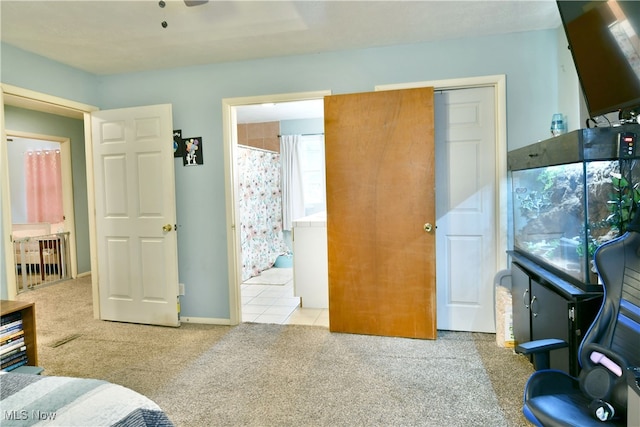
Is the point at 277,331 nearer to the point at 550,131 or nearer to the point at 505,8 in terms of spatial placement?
the point at 550,131

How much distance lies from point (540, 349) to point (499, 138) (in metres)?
1.95

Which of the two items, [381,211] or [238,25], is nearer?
[238,25]

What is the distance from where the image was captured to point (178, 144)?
138 inches

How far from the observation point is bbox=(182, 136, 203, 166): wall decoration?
3469mm

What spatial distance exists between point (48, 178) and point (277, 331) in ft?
17.3

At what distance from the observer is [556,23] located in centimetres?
273

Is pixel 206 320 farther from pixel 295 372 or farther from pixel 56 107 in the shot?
pixel 56 107

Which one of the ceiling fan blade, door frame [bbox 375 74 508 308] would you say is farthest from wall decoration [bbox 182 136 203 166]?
door frame [bbox 375 74 508 308]

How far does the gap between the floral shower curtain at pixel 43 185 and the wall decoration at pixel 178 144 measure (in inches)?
150

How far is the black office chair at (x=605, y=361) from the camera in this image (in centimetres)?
127

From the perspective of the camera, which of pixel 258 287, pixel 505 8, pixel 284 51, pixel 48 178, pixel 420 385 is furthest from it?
pixel 48 178

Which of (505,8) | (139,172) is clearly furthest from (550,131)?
(139,172)

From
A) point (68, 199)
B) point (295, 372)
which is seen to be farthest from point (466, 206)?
point (68, 199)

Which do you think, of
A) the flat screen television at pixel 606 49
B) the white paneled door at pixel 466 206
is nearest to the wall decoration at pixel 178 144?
the white paneled door at pixel 466 206
